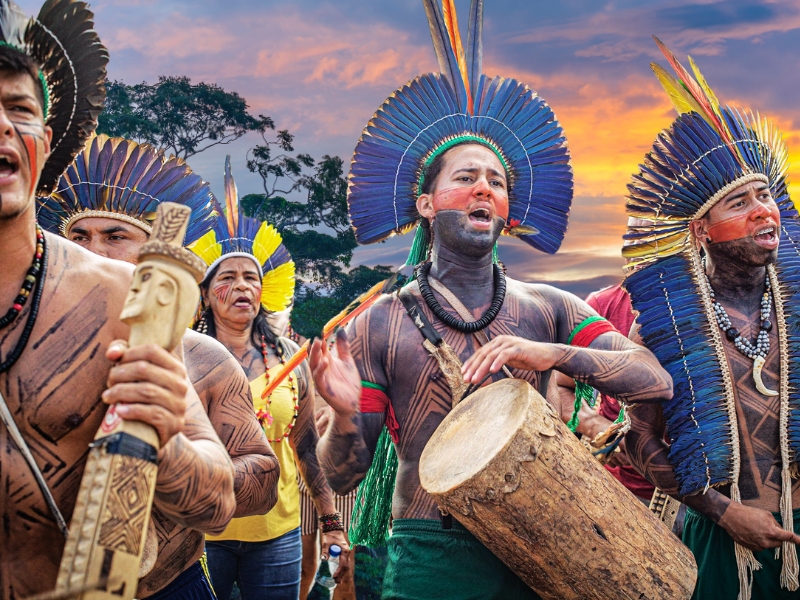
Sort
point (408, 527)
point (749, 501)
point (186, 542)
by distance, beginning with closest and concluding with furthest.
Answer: point (186, 542) → point (408, 527) → point (749, 501)

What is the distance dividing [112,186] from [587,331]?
2.33 metres

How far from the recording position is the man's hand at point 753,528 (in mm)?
3809

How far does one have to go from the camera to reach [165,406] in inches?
78.4

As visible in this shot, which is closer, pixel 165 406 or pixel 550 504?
pixel 165 406

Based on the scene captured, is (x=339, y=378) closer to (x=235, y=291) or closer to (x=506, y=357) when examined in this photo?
(x=506, y=357)

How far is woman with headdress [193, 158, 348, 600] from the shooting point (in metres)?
4.95

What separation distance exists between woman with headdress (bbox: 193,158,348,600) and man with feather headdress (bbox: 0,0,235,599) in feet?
9.12

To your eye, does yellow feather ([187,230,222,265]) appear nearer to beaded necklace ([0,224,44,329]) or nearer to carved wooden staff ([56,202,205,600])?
beaded necklace ([0,224,44,329])

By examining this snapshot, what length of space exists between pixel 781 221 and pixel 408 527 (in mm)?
2551

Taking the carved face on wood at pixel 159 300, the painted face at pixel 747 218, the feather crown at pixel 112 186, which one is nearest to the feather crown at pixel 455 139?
the painted face at pixel 747 218

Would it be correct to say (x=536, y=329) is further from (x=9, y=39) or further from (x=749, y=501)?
(x=9, y=39)

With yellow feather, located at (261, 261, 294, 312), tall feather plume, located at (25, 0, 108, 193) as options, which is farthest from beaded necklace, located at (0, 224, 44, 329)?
yellow feather, located at (261, 261, 294, 312)

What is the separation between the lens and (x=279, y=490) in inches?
203

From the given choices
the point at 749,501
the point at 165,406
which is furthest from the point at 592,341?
the point at 165,406
